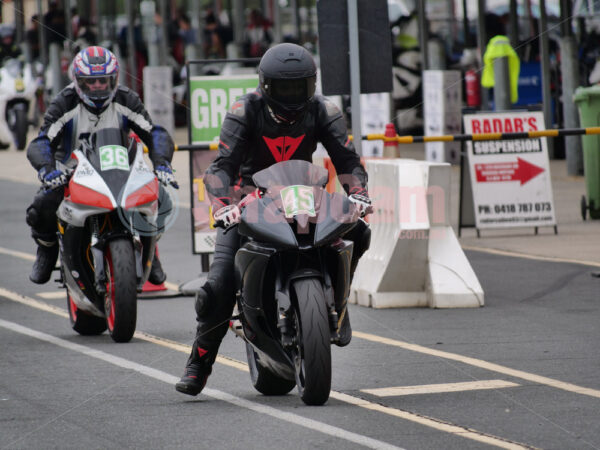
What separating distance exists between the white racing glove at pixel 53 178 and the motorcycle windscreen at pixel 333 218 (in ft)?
9.98

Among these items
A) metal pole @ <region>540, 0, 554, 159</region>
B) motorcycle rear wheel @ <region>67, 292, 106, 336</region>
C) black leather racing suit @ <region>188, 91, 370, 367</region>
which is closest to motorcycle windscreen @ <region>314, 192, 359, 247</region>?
black leather racing suit @ <region>188, 91, 370, 367</region>

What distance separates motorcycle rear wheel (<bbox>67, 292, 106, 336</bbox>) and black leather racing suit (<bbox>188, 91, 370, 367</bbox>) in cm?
268

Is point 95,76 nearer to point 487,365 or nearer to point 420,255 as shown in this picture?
point 420,255

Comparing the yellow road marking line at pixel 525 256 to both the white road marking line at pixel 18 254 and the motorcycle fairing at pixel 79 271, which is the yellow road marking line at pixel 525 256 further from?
the motorcycle fairing at pixel 79 271

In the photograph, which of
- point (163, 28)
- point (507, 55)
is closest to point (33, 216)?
point (507, 55)

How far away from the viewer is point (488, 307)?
1101 centimetres

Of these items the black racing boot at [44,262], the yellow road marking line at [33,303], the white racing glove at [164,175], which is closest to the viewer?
the white racing glove at [164,175]

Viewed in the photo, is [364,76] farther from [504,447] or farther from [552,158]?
[552,158]

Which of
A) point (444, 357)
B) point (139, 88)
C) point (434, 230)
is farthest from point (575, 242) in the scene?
point (139, 88)

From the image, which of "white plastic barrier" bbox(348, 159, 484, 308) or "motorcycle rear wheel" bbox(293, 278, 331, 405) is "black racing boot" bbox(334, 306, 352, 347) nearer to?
"motorcycle rear wheel" bbox(293, 278, 331, 405)

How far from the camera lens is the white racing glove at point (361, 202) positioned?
7.06m

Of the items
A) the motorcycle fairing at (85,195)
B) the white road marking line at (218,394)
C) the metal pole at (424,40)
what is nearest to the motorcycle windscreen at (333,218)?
the white road marking line at (218,394)

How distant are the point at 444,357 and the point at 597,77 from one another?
632 inches

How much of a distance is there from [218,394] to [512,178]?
8476 millimetres
